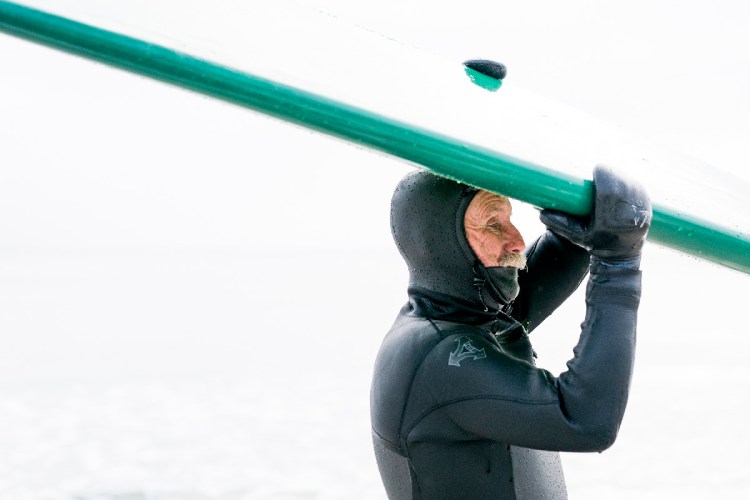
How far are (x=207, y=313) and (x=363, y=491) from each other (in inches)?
136

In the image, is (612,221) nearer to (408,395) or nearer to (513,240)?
(513,240)

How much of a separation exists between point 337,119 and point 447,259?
0.37 meters

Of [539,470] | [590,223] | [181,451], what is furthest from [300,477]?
[590,223]

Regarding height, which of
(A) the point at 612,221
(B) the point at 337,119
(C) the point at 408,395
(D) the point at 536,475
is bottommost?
(D) the point at 536,475

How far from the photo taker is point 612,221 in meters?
1.22

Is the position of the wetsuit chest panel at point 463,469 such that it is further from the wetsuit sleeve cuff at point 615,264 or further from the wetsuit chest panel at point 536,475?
the wetsuit sleeve cuff at point 615,264

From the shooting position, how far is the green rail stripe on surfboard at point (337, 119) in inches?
40.8

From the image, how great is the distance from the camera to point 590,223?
4.10 ft

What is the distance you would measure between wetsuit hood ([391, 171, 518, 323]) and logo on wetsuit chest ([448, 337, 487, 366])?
4.6 inches

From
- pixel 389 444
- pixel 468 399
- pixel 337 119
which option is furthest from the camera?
pixel 389 444

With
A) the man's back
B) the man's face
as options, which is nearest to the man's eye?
the man's face

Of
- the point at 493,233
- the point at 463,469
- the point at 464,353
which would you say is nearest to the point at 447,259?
the point at 493,233

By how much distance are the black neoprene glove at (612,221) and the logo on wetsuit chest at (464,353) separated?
0.20 meters

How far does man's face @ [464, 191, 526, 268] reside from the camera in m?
1.43
